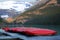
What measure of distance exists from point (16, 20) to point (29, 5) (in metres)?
0.16

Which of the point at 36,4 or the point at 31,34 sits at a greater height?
the point at 36,4

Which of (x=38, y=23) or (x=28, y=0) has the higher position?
(x=28, y=0)

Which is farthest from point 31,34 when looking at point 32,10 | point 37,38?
point 32,10

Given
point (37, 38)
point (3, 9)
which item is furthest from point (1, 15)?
point (37, 38)

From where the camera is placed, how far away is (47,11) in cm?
200

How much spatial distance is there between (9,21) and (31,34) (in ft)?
0.68

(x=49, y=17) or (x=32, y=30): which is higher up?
(x=49, y=17)

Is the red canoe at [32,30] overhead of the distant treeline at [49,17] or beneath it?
beneath

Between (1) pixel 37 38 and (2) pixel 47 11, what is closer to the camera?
(1) pixel 37 38

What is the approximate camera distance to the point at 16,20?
196 cm

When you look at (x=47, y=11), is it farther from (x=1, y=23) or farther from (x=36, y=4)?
(x=1, y=23)

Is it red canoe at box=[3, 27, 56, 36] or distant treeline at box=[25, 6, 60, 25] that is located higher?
distant treeline at box=[25, 6, 60, 25]

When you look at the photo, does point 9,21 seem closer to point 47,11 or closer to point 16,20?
point 16,20

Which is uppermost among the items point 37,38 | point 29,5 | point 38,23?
point 29,5
